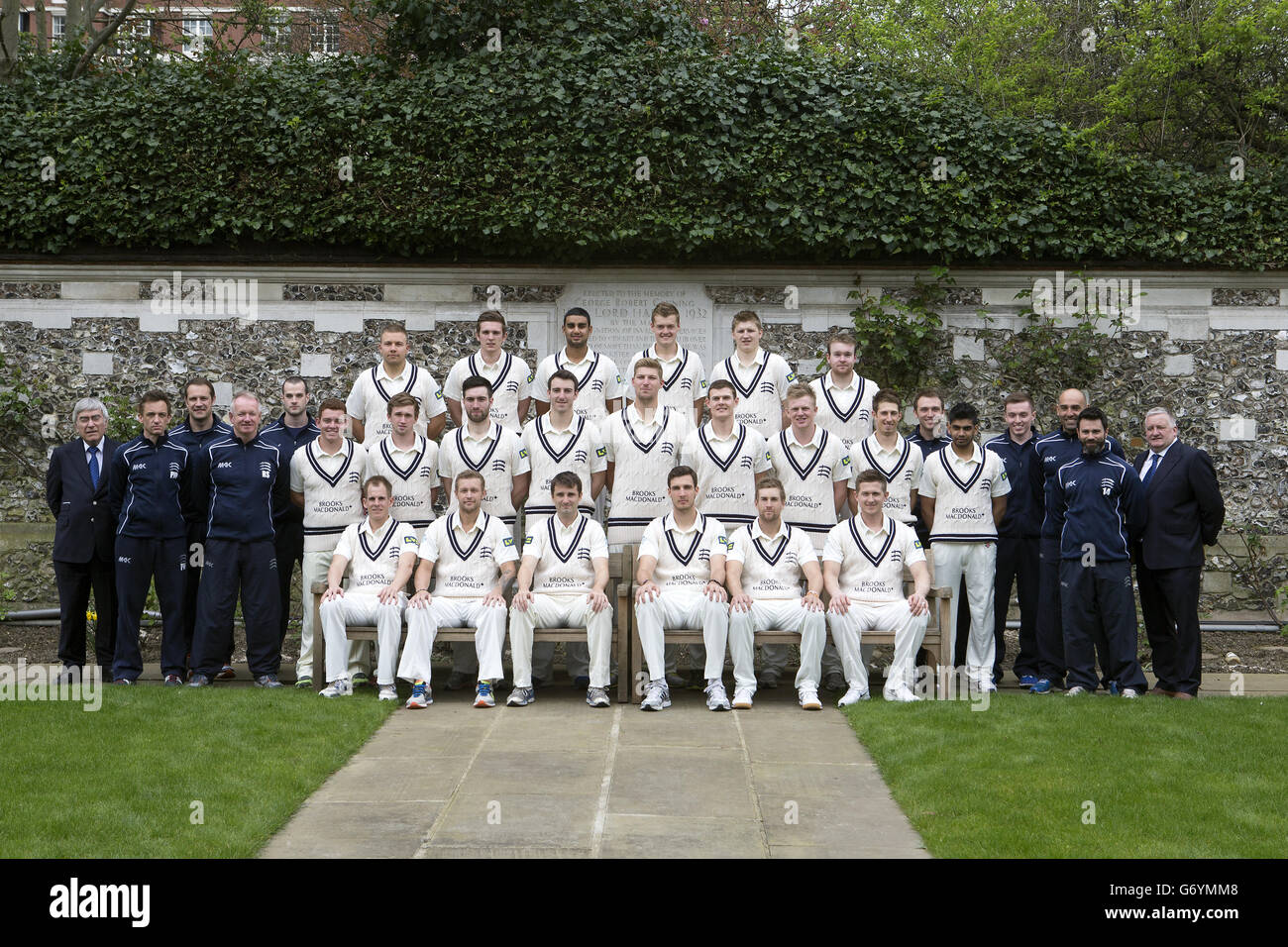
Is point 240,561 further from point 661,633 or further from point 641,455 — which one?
point 661,633

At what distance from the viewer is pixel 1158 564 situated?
8.62 metres

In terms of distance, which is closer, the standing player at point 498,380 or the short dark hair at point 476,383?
the short dark hair at point 476,383

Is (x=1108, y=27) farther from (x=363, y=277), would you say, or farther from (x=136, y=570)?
(x=136, y=570)

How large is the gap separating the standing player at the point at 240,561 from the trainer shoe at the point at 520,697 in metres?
1.75

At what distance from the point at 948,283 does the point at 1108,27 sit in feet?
33.8

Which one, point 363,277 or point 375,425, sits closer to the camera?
point 375,425

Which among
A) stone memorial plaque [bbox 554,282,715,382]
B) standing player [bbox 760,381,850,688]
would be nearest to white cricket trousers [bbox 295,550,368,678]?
standing player [bbox 760,381,850,688]

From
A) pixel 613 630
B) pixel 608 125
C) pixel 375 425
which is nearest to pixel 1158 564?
pixel 613 630

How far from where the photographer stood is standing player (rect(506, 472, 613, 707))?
8.20m

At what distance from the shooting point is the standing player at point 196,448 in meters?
8.98

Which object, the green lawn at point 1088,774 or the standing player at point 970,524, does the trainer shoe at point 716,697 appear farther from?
the standing player at point 970,524

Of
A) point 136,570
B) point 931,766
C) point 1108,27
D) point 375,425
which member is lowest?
point 931,766

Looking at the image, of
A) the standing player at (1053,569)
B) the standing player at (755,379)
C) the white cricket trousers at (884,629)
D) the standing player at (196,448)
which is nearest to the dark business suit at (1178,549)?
the standing player at (1053,569)

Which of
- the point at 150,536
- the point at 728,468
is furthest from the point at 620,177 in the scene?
the point at 150,536
